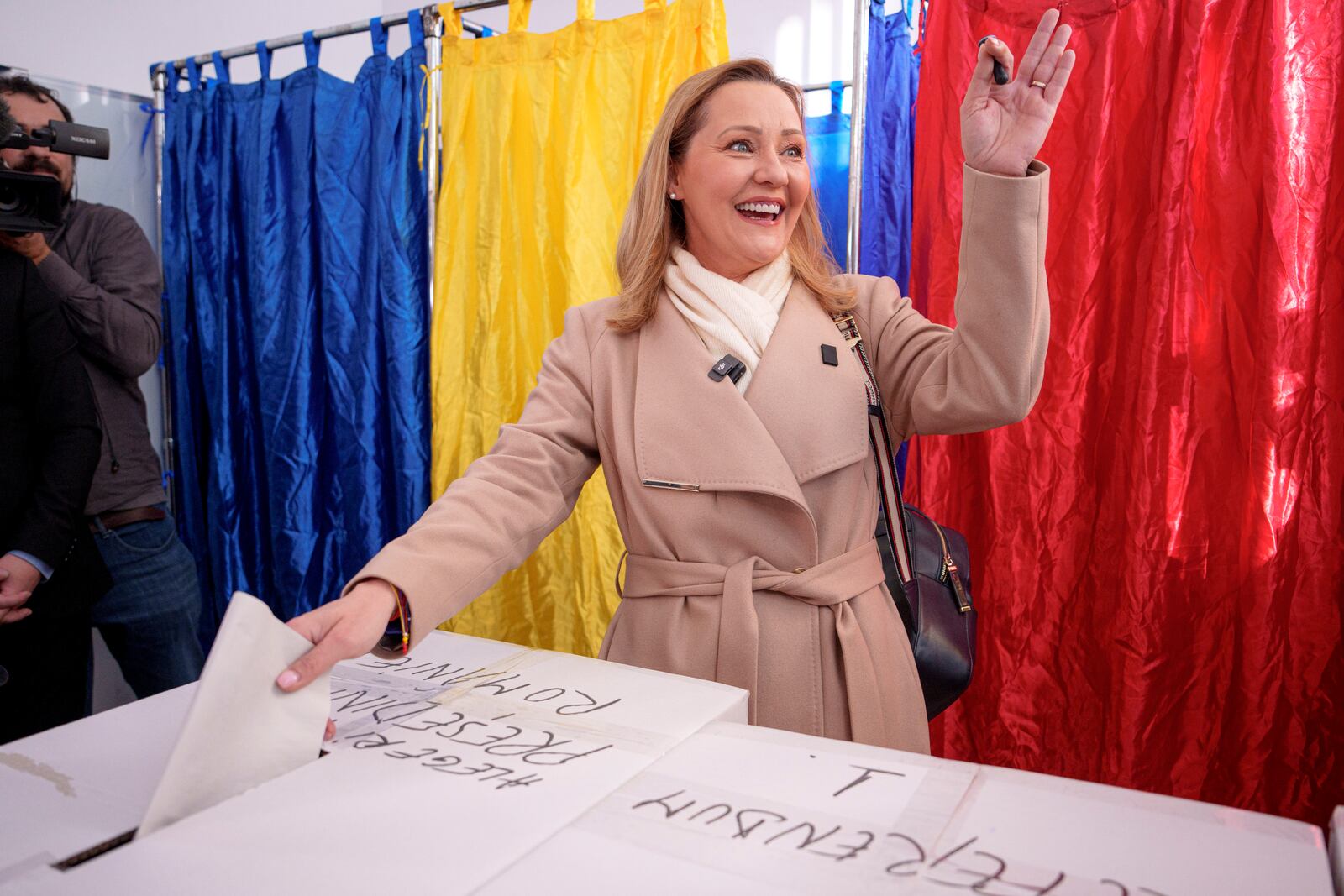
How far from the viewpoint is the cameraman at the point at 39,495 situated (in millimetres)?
1614

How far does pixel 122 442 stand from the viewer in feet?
7.31

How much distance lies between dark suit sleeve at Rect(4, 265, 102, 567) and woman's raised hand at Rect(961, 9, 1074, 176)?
5.14 ft

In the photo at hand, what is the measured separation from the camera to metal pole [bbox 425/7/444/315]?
2.50 metres

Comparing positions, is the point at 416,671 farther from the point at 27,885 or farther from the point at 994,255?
the point at 994,255

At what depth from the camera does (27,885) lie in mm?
614

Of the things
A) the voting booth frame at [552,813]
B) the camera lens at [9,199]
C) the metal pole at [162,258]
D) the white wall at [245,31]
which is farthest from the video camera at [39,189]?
the white wall at [245,31]

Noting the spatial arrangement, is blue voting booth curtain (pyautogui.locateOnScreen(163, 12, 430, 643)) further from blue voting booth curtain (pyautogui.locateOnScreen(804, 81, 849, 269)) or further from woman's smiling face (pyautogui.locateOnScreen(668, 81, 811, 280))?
woman's smiling face (pyautogui.locateOnScreen(668, 81, 811, 280))

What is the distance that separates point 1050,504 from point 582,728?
136 cm

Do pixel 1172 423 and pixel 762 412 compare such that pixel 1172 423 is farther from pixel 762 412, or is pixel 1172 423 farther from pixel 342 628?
pixel 342 628

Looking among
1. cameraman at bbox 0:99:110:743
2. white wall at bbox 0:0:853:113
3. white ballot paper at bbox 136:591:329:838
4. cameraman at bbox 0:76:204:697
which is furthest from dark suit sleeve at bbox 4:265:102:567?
white wall at bbox 0:0:853:113

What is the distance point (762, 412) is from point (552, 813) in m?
0.69

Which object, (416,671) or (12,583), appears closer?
(416,671)

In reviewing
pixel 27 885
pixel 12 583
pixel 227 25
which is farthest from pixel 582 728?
pixel 227 25

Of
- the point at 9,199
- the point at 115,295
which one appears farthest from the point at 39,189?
the point at 115,295
